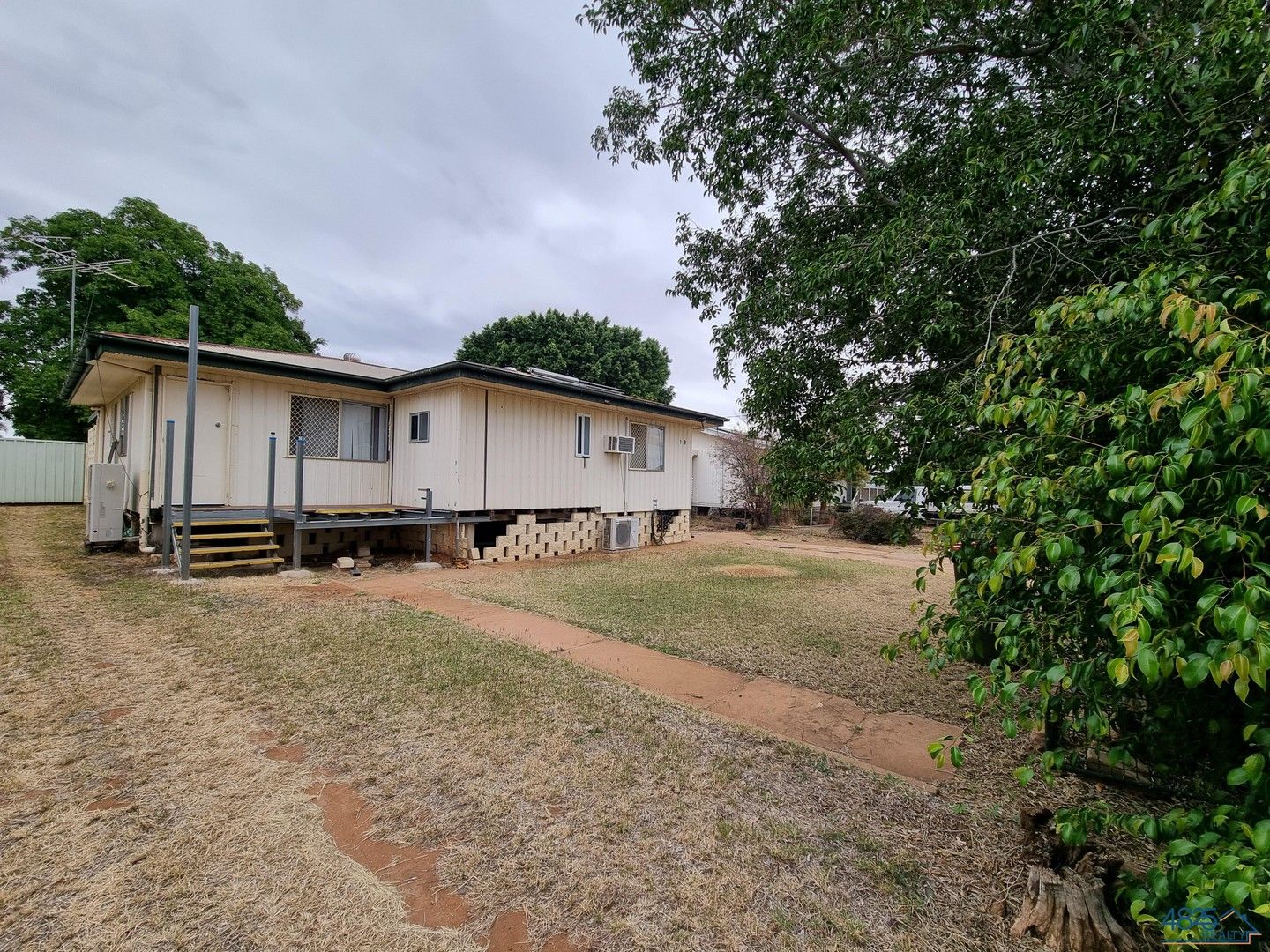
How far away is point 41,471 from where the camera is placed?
16984 mm

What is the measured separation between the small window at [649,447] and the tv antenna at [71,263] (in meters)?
18.6

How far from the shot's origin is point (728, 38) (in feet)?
14.3

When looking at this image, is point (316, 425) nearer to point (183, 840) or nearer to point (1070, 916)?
point (183, 840)

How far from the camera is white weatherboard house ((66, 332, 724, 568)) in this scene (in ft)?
28.2

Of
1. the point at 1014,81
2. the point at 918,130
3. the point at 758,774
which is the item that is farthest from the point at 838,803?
the point at 1014,81

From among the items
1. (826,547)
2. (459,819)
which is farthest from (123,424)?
(826,547)

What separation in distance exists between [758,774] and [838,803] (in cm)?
41

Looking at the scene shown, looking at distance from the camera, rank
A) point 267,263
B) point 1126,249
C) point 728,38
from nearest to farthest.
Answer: point 1126,249 < point 728,38 < point 267,263

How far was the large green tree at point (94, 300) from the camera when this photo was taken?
20.0 m

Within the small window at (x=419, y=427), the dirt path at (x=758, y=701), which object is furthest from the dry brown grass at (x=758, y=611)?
the small window at (x=419, y=427)

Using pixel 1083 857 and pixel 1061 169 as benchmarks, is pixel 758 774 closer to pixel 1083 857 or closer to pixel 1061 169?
pixel 1083 857

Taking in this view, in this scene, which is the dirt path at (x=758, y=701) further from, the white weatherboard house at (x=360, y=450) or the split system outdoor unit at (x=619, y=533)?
the split system outdoor unit at (x=619, y=533)

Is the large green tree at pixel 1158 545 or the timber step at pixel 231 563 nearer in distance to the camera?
the large green tree at pixel 1158 545

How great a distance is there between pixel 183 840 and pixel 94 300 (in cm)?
2756
